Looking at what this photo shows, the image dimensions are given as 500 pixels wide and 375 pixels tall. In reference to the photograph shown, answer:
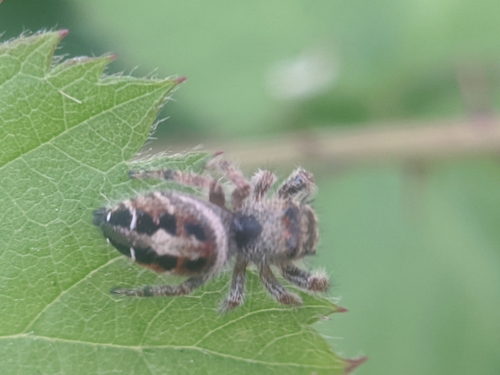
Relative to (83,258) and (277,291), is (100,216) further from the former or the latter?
(277,291)

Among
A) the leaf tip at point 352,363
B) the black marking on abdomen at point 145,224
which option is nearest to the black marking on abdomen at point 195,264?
the black marking on abdomen at point 145,224

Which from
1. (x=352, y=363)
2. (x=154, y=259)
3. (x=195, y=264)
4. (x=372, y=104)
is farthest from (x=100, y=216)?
(x=372, y=104)

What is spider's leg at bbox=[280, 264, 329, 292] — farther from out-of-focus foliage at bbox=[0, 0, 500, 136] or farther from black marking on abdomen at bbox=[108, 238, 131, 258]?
out-of-focus foliage at bbox=[0, 0, 500, 136]

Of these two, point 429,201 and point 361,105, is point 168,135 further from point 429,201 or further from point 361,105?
point 429,201

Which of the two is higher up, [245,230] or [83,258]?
[245,230]

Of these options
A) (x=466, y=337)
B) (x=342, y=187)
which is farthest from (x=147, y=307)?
(x=466, y=337)

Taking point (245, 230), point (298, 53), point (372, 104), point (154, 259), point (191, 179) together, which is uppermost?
point (298, 53)

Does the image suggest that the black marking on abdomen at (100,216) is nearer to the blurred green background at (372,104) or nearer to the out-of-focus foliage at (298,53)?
the blurred green background at (372,104)
